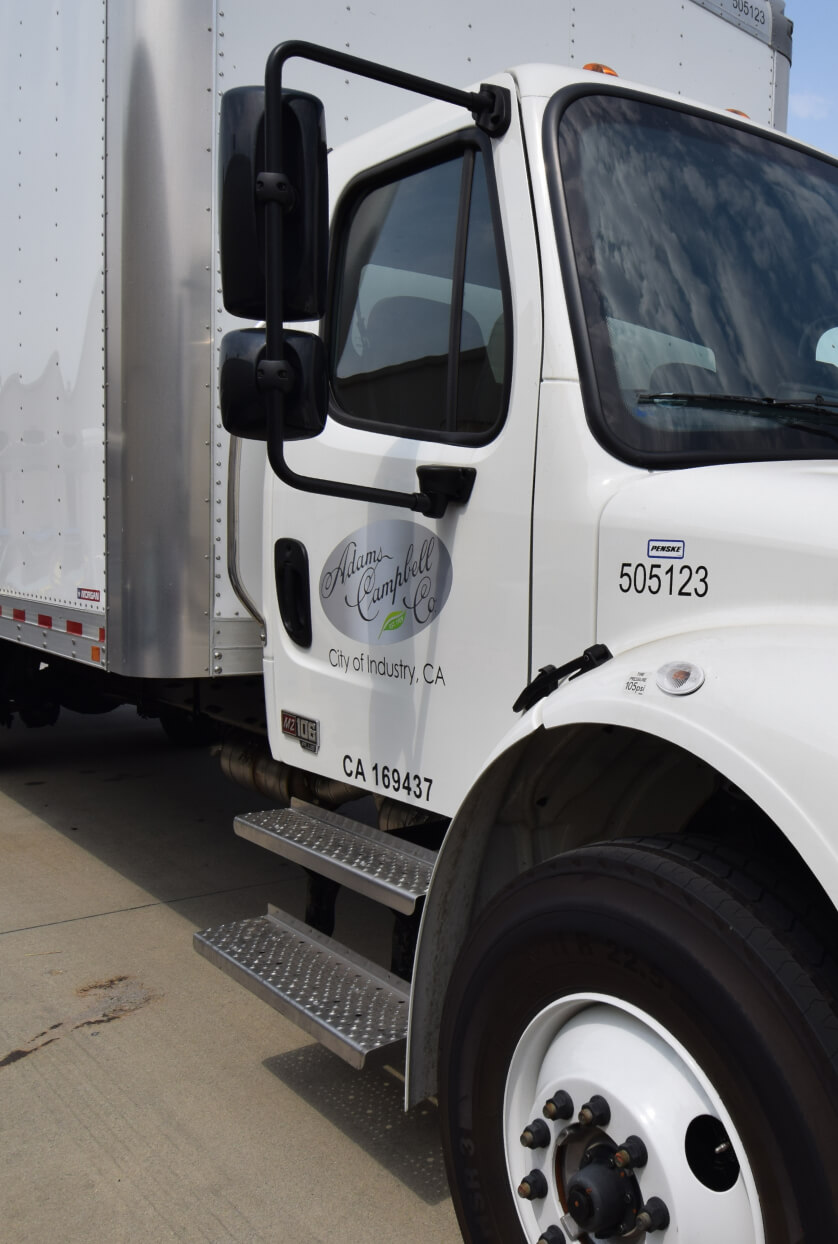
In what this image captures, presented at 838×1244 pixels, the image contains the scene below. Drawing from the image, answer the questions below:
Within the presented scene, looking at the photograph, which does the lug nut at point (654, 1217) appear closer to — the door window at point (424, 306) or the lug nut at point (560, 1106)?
Result: the lug nut at point (560, 1106)

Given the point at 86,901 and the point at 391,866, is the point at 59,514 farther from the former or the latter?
the point at 391,866

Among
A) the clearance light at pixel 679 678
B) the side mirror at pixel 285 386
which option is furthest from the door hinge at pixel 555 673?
the side mirror at pixel 285 386

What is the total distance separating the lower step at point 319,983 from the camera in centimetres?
254

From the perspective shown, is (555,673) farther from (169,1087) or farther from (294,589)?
(169,1087)

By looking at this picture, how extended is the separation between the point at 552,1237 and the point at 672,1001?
49 cm

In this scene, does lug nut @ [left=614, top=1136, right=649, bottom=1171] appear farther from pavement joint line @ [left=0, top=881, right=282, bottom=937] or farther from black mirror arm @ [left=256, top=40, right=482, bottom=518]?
pavement joint line @ [left=0, top=881, right=282, bottom=937]

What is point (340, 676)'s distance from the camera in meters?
3.05

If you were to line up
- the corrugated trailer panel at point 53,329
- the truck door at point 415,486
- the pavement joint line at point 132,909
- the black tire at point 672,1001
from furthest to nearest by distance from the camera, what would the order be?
the pavement joint line at point 132,909 < the corrugated trailer panel at point 53,329 < the truck door at point 415,486 < the black tire at point 672,1001

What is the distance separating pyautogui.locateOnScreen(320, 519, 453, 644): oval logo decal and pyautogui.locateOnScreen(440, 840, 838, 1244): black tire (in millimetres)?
839

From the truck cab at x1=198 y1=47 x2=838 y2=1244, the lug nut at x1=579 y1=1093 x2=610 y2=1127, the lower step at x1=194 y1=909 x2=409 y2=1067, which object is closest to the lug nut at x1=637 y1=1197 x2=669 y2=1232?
the truck cab at x1=198 y1=47 x2=838 y2=1244

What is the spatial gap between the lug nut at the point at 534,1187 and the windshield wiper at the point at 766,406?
1441 mm

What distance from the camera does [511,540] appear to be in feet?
8.24

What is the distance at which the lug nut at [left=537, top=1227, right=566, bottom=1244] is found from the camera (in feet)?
6.32

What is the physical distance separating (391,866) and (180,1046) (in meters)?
1.16
